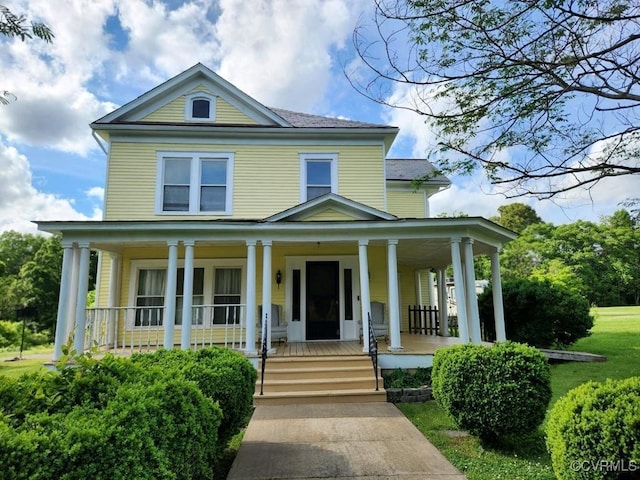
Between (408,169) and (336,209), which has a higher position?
(408,169)

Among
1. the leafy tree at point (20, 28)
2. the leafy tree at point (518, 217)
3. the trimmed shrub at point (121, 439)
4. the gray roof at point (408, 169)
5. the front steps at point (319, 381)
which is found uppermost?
the leafy tree at point (518, 217)

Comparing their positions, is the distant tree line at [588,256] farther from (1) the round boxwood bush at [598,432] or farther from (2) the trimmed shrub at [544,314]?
(1) the round boxwood bush at [598,432]

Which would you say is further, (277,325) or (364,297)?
(277,325)

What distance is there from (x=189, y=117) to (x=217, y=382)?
9345 millimetres

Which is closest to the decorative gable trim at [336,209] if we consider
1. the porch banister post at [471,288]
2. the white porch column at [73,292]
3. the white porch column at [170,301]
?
the porch banister post at [471,288]

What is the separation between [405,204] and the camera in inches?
532

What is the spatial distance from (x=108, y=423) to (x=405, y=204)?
40.7ft

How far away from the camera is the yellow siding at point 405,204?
13445 mm

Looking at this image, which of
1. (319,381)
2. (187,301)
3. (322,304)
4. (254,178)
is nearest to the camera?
(319,381)

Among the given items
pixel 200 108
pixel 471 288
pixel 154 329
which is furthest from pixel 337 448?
pixel 200 108

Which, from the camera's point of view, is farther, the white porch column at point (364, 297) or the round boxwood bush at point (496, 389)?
the white porch column at point (364, 297)

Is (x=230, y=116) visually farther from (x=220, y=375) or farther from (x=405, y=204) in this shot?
(x=220, y=375)

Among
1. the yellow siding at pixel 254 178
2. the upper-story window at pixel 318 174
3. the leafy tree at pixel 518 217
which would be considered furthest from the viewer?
the leafy tree at pixel 518 217

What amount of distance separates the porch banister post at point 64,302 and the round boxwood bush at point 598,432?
353 inches
